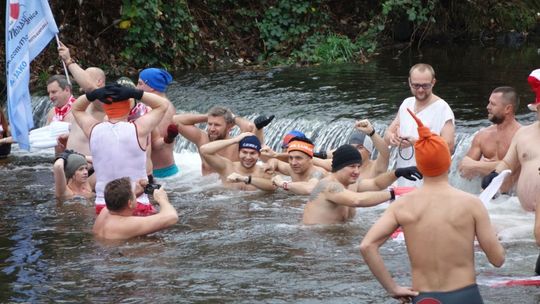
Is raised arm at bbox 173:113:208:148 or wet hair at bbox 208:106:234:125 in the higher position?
wet hair at bbox 208:106:234:125

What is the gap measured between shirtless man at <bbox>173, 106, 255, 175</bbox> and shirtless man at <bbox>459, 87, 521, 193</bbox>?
250 cm

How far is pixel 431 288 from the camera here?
5605 millimetres

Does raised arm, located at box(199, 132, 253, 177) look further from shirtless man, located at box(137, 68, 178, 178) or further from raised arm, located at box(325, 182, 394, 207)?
raised arm, located at box(325, 182, 394, 207)

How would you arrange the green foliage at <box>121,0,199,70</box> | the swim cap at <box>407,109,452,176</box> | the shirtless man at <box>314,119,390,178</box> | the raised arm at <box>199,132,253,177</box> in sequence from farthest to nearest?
the green foliage at <box>121,0,199,70</box>, the raised arm at <box>199,132,253,177</box>, the shirtless man at <box>314,119,390,178</box>, the swim cap at <box>407,109,452,176</box>

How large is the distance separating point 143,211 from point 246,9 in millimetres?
13090

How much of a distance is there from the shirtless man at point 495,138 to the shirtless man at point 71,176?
3.74 metres

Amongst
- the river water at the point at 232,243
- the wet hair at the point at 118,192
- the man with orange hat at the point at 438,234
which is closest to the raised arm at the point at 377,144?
the river water at the point at 232,243

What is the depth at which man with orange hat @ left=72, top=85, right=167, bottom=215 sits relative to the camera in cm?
845

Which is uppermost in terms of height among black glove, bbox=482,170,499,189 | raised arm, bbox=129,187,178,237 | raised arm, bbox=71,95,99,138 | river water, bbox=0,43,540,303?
raised arm, bbox=71,95,99,138

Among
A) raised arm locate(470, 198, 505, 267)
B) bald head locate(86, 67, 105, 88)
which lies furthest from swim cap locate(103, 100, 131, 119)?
raised arm locate(470, 198, 505, 267)

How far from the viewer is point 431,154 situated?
5.51 meters

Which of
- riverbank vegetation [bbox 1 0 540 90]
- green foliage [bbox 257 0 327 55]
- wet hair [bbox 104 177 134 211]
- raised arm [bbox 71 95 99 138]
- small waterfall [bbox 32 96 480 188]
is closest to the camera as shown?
wet hair [bbox 104 177 134 211]

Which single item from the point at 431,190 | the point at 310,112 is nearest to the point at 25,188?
the point at 310,112

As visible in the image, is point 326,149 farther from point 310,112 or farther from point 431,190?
point 431,190
